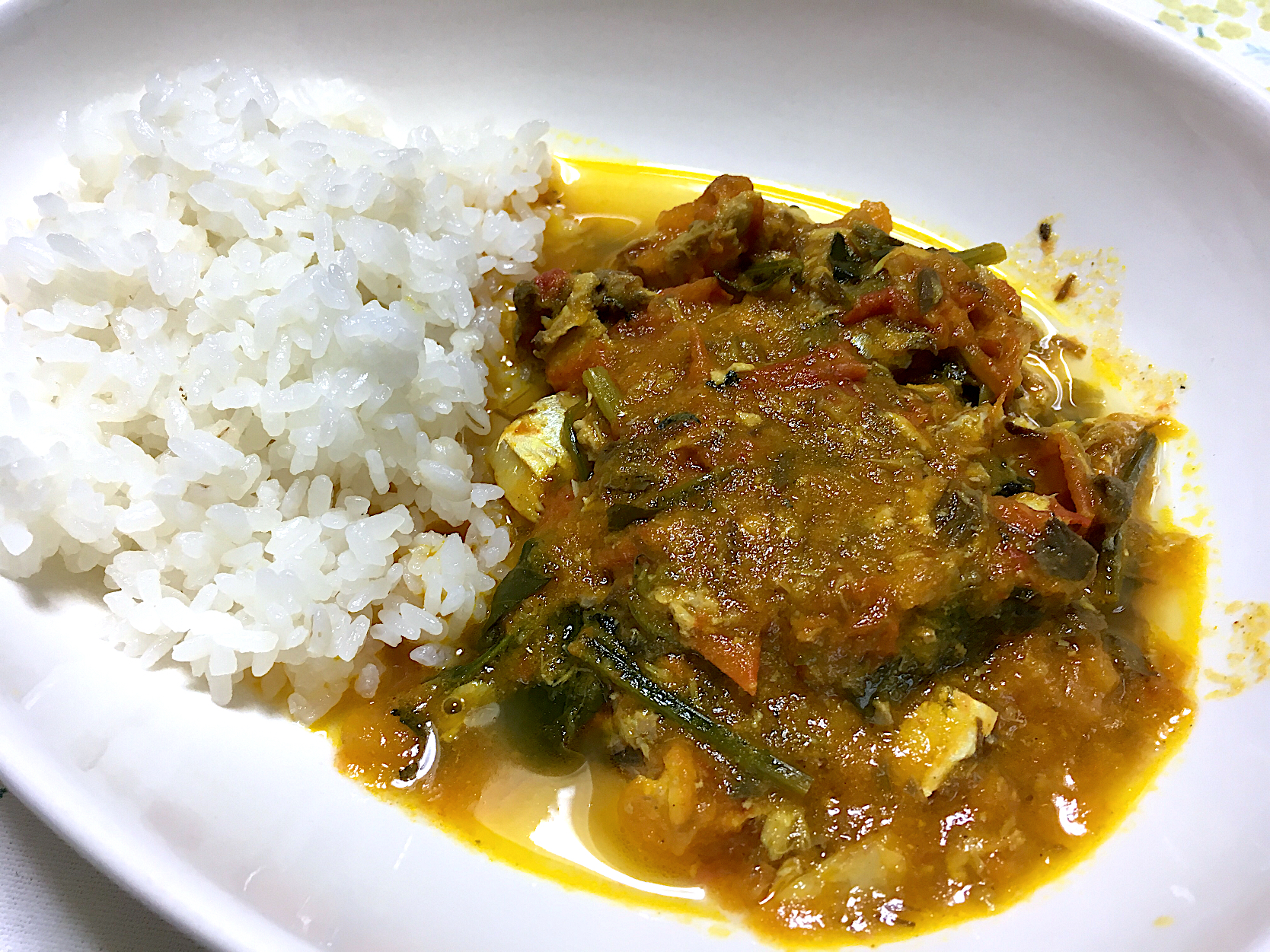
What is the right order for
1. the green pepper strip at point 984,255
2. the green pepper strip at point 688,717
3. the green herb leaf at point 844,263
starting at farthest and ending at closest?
the green pepper strip at point 984,255 → the green herb leaf at point 844,263 → the green pepper strip at point 688,717

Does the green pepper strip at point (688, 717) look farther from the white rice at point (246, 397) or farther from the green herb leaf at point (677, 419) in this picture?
the green herb leaf at point (677, 419)

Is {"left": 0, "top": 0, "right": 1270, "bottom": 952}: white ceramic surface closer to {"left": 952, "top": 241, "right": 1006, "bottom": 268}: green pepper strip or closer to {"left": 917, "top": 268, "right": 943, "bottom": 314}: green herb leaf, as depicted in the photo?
{"left": 952, "top": 241, "right": 1006, "bottom": 268}: green pepper strip

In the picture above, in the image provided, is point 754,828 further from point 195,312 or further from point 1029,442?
point 195,312

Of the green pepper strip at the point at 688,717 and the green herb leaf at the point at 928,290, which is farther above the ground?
the green herb leaf at the point at 928,290

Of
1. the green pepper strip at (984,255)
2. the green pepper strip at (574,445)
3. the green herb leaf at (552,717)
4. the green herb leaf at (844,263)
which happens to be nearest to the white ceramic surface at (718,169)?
the green herb leaf at (552,717)

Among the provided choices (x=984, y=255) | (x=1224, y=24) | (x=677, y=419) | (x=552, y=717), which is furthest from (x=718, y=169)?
(x=552, y=717)

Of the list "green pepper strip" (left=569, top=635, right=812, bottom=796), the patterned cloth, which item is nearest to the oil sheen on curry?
"green pepper strip" (left=569, top=635, right=812, bottom=796)
